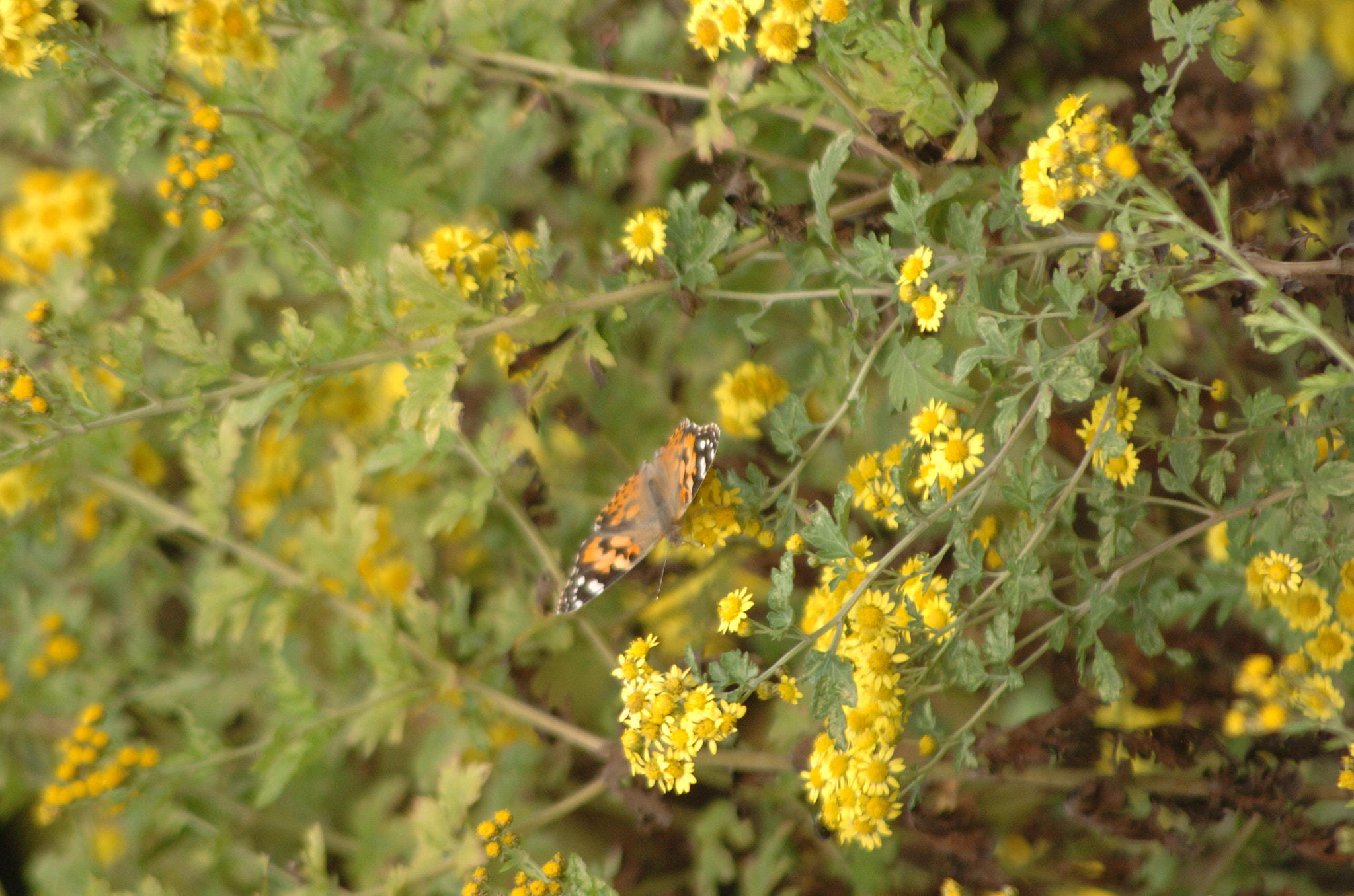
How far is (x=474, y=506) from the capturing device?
1.74 m

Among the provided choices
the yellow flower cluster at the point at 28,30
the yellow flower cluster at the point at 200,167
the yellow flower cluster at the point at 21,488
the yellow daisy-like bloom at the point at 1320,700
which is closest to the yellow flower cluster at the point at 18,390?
the yellow flower cluster at the point at 200,167

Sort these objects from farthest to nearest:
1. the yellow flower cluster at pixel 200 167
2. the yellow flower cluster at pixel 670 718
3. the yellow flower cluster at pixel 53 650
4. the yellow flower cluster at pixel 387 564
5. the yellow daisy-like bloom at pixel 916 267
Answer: the yellow flower cluster at pixel 53 650 → the yellow flower cluster at pixel 387 564 → the yellow flower cluster at pixel 200 167 → the yellow daisy-like bloom at pixel 916 267 → the yellow flower cluster at pixel 670 718

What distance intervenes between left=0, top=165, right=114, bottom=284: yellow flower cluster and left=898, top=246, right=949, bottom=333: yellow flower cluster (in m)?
2.08

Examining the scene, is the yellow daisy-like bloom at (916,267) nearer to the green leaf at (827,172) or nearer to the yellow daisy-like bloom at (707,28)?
the green leaf at (827,172)

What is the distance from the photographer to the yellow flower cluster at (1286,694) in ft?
4.35

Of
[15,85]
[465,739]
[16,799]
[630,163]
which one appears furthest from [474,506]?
[16,799]

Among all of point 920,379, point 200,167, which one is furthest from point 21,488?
point 920,379

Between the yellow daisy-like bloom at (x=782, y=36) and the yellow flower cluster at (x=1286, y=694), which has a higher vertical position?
the yellow daisy-like bloom at (x=782, y=36)

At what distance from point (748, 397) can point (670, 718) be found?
714 mm

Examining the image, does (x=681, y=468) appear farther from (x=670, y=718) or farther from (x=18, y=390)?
(x=18, y=390)

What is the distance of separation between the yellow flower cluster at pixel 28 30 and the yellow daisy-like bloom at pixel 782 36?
1.05m

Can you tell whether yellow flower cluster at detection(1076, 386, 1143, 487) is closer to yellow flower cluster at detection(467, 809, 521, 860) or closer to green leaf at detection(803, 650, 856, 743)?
green leaf at detection(803, 650, 856, 743)

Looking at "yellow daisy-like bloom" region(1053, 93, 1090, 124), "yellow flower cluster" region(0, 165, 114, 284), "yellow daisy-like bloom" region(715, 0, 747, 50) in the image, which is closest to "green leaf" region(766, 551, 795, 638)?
"yellow daisy-like bloom" region(1053, 93, 1090, 124)

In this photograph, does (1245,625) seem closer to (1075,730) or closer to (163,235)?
(1075,730)
